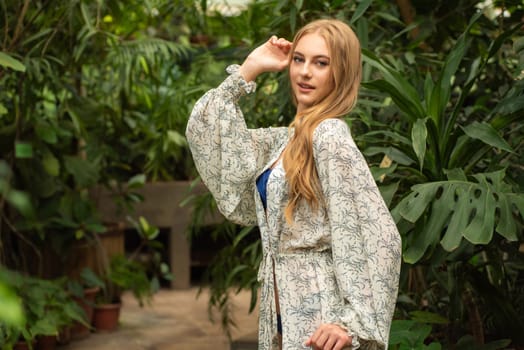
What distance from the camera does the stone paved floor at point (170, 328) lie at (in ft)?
15.3

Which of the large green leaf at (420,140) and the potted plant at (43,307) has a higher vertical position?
the large green leaf at (420,140)

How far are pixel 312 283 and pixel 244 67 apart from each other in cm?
48

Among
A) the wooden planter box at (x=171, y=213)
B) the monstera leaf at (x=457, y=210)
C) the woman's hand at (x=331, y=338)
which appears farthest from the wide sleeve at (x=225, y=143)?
the wooden planter box at (x=171, y=213)

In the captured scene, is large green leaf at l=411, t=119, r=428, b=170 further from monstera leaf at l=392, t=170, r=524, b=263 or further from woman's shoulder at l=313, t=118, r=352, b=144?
woman's shoulder at l=313, t=118, r=352, b=144

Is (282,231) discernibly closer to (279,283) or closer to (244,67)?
(279,283)

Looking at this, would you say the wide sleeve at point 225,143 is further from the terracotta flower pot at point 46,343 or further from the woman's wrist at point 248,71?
the terracotta flower pot at point 46,343

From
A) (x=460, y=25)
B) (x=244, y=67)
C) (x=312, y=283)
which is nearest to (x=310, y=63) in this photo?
(x=244, y=67)

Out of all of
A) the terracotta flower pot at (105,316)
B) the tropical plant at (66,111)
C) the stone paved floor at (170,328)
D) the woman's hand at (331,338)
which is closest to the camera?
the woman's hand at (331,338)

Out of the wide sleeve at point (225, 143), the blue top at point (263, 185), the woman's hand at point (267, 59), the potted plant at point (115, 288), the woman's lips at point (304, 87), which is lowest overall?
the potted plant at point (115, 288)

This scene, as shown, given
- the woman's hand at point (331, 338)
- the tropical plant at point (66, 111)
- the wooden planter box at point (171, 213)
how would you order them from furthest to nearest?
1. the wooden planter box at point (171, 213)
2. the tropical plant at point (66, 111)
3. the woman's hand at point (331, 338)

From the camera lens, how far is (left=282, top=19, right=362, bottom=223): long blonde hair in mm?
1654

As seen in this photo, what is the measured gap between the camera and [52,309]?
4074 mm

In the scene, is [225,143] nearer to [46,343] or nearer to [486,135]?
[486,135]

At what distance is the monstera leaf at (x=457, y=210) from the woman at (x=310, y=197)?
61 cm
